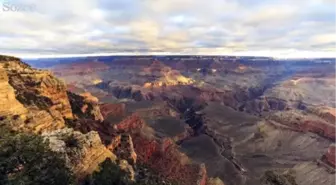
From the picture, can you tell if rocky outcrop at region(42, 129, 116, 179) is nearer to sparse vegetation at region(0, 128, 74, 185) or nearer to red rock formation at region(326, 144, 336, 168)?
sparse vegetation at region(0, 128, 74, 185)

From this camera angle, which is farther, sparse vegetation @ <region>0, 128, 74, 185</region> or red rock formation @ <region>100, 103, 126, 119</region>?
red rock formation @ <region>100, 103, 126, 119</region>

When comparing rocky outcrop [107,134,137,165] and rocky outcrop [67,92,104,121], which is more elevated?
rocky outcrop [67,92,104,121]

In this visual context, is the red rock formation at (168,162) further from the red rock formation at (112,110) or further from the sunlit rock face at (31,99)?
the red rock formation at (112,110)

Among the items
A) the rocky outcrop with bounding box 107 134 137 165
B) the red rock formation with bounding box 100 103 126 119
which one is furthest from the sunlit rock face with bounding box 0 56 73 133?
the red rock formation with bounding box 100 103 126 119

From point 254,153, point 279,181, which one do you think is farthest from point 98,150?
point 254,153

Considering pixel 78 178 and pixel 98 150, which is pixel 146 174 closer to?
pixel 98 150

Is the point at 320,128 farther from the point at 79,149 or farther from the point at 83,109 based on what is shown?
the point at 79,149
